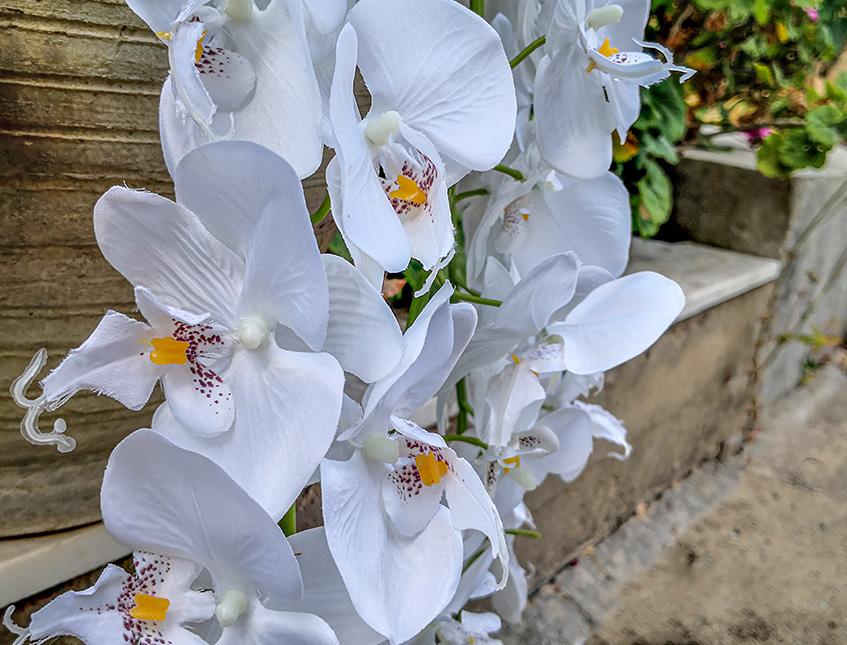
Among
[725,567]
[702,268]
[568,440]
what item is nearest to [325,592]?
[568,440]

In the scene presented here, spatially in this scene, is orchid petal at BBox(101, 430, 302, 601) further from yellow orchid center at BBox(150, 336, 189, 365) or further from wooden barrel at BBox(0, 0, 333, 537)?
wooden barrel at BBox(0, 0, 333, 537)

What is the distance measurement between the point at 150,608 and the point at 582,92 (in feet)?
1.09

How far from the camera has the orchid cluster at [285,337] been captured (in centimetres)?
28

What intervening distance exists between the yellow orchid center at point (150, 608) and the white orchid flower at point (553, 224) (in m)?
0.31

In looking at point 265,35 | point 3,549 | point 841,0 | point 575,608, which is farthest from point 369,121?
point 841,0

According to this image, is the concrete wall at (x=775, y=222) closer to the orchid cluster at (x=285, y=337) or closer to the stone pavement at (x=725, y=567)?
the stone pavement at (x=725, y=567)

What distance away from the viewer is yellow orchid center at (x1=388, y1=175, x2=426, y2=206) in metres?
0.34

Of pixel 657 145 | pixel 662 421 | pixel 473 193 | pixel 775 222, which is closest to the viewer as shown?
pixel 473 193

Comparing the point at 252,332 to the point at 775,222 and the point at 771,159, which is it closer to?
the point at 771,159

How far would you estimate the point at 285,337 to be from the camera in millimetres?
307

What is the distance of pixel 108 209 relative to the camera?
0.28 m

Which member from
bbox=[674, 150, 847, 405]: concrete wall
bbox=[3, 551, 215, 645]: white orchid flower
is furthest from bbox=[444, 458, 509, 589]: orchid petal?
bbox=[674, 150, 847, 405]: concrete wall

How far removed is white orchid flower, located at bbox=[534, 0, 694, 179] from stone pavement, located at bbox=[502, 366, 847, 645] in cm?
84

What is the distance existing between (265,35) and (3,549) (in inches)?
15.0
